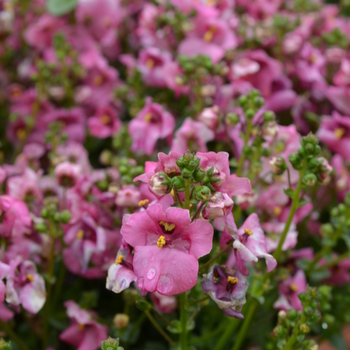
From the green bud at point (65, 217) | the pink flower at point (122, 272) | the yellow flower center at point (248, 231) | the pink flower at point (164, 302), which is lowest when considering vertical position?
the pink flower at point (164, 302)

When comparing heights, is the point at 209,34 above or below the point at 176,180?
below

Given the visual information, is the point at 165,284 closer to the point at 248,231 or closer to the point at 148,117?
the point at 248,231

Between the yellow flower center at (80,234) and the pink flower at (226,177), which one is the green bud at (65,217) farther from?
the pink flower at (226,177)

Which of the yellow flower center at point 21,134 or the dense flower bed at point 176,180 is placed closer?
the dense flower bed at point 176,180

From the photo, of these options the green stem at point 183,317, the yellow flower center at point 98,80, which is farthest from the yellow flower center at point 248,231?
the yellow flower center at point 98,80

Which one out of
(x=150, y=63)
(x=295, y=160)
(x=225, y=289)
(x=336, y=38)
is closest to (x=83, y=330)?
(x=225, y=289)

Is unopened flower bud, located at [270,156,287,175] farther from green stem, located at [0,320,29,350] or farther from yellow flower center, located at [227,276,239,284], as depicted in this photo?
green stem, located at [0,320,29,350]

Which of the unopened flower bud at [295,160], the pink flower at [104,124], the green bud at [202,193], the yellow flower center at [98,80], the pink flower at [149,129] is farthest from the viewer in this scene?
the yellow flower center at [98,80]
